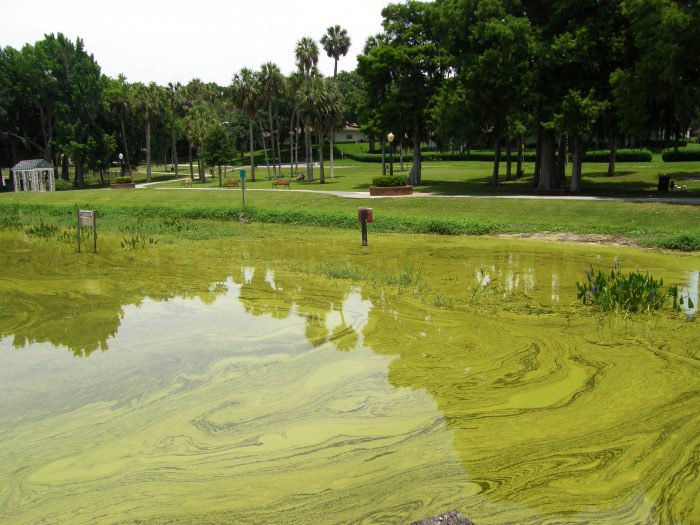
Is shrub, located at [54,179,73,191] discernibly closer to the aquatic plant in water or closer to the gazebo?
the gazebo

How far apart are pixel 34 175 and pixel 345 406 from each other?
5901 centimetres

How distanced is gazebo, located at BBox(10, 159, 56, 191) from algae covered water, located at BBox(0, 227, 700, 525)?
49.4 m

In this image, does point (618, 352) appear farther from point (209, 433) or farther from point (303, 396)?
point (209, 433)

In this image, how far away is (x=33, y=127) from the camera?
2739 inches

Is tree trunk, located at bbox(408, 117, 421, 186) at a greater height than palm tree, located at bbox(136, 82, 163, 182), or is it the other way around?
palm tree, located at bbox(136, 82, 163, 182)

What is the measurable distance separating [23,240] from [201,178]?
41.4m

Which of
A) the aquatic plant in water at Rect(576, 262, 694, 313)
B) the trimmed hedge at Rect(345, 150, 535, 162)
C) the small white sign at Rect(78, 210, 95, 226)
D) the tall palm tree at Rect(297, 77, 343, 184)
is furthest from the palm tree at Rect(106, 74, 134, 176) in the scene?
the aquatic plant in water at Rect(576, 262, 694, 313)

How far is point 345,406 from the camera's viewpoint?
705 centimetres

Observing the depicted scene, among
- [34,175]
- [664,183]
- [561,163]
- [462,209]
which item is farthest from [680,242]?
[34,175]

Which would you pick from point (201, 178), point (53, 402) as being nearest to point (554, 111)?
point (53, 402)

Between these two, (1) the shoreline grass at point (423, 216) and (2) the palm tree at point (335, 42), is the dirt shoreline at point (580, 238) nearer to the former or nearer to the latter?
(1) the shoreline grass at point (423, 216)

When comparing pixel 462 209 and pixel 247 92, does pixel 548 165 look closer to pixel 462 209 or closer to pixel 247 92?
pixel 462 209

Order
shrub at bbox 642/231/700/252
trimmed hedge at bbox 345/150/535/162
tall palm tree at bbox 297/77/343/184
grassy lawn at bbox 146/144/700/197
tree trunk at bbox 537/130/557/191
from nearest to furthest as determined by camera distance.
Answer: shrub at bbox 642/231/700/252 → grassy lawn at bbox 146/144/700/197 → tree trunk at bbox 537/130/557/191 → tall palm tree at bbox 297/77/343/184 → trimmed hedge at bbox 345/150/535/162

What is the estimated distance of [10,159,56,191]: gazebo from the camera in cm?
5716
